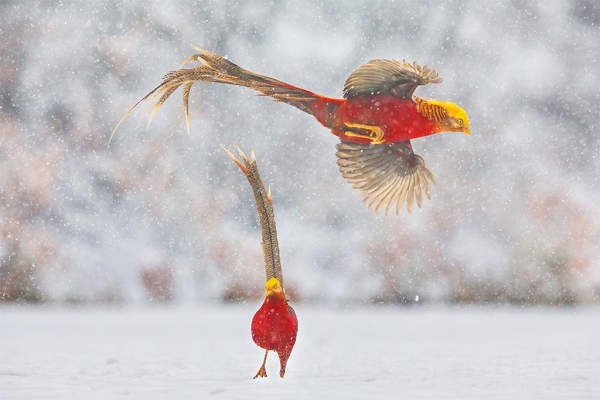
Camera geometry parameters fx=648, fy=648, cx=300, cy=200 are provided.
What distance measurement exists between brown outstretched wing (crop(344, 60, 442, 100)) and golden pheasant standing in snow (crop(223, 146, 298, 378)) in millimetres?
567

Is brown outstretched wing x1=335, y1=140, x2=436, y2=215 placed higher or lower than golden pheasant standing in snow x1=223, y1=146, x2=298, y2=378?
higher

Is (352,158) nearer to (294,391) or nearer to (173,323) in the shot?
(294,391)

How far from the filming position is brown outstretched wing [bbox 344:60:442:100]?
2856mm

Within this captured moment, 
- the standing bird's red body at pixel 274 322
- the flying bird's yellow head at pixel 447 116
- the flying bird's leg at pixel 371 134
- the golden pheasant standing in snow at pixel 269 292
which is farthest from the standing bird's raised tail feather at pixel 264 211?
the flying bird's yellow head at pixel 447 116

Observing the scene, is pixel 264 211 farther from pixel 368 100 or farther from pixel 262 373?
pixel 262 373

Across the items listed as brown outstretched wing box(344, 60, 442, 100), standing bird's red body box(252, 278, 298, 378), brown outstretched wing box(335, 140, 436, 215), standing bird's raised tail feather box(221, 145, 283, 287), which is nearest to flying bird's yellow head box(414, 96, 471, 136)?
brown outstretched wing box(344, 60, 442, 100)

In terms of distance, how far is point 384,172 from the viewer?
3.14 m

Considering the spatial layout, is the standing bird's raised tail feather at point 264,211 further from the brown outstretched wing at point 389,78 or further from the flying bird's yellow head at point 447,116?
the flying bird's yellow head at point 447,116

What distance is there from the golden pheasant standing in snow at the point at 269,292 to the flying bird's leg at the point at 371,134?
1.49 ft

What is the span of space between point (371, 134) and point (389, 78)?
26cm

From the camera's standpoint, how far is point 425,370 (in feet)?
12.9

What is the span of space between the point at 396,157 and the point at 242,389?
1.31m

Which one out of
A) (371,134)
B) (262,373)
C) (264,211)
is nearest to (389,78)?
(371,134)

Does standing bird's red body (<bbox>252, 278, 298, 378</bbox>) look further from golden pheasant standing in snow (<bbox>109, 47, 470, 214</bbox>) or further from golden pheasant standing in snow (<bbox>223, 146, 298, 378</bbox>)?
golden pheasant standing in snow (<bbox>109, 47, 470, 214</bbox>)
